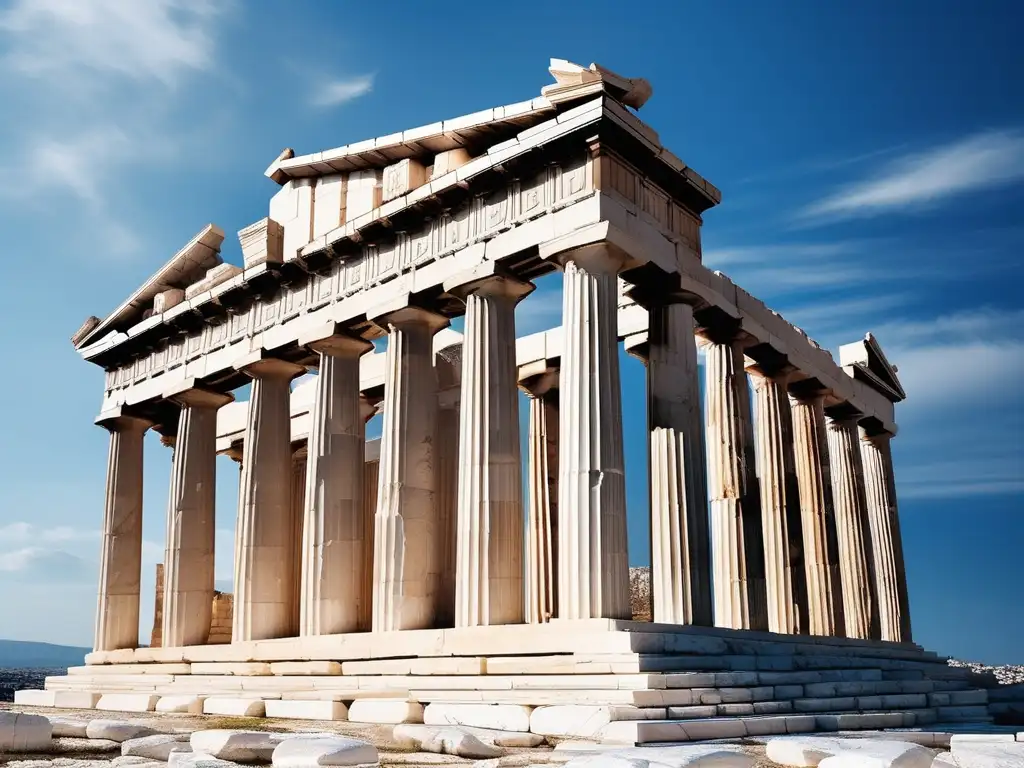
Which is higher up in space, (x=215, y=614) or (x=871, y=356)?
(x=871, y=356)

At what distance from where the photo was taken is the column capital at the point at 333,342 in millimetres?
33344

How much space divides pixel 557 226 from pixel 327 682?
1346 centimetres

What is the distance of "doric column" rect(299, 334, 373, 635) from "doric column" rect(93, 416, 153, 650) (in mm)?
12595

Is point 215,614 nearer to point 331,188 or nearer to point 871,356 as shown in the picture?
point 331,188

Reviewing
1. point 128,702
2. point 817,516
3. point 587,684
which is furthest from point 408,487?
point 817,516

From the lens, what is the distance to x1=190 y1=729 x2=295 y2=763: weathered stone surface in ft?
47.3

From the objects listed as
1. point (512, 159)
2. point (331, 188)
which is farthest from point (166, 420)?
point (512, 159)

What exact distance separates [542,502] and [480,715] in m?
15.0

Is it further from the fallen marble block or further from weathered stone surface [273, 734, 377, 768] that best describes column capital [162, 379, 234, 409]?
weathered stone surface [273, 734, 377, 768]

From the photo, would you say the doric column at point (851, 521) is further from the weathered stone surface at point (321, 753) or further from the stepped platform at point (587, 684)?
the weathered stone surface at point (321, 753)

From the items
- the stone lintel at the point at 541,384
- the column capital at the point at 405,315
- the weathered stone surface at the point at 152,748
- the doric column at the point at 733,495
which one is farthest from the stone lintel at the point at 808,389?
the weathered stone surface at the point at 152,748

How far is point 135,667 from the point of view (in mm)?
37469

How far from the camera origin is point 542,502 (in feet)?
118

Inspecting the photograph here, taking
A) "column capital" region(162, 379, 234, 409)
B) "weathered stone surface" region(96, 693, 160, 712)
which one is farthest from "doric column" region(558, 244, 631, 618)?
"column capital" region(162, 379, 234, 409)
